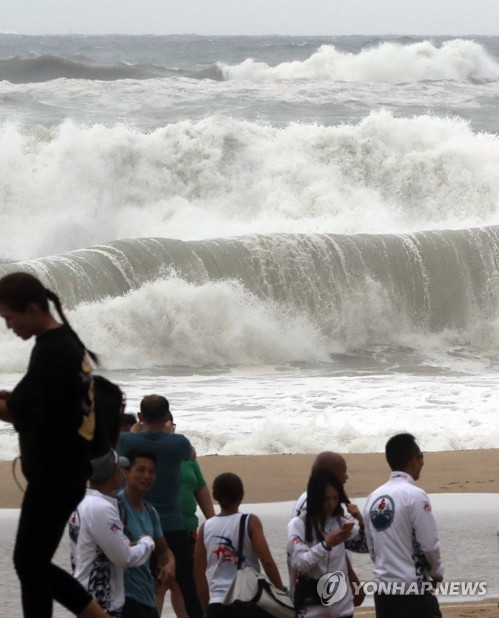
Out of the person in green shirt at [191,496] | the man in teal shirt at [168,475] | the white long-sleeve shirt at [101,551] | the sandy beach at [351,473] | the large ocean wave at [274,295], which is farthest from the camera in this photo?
the large ocean wave at [274,295]

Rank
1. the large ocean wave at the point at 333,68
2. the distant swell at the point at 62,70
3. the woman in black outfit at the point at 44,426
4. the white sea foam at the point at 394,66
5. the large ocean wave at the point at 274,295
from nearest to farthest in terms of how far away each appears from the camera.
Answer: the woman in black outfit at the point at 44,426 < the large ocean wave at the point at 274,295 < the white sea foam at the point at 394,66 < the large ocean wave at the point at 333,68 < the distant swell at the point at 62,70

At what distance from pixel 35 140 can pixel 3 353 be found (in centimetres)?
1091

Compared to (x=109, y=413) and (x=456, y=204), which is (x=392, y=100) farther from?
(x=109, y=413)

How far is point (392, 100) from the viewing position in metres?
36.3

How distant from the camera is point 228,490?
4699 millimetres

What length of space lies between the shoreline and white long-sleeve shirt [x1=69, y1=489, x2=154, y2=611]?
4417mm

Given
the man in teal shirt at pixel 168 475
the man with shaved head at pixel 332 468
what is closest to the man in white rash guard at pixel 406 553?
the man with shaved head at pixel 332 468

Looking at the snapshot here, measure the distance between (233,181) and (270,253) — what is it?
621 cm

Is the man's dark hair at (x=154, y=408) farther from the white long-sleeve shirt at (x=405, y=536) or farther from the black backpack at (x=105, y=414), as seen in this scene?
the black backpack at (x=105, y=414)

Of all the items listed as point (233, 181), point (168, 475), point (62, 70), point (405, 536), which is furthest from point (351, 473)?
point (62, 70)

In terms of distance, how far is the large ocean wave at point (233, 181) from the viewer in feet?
77.6

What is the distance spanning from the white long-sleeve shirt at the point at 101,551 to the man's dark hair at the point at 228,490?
0.43 meters

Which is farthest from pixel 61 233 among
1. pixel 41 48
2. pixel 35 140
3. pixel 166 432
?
pixel 41 48
